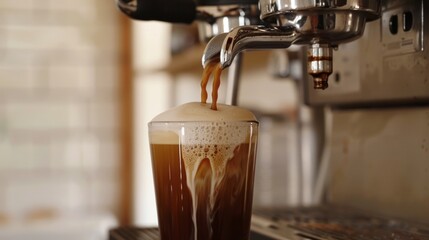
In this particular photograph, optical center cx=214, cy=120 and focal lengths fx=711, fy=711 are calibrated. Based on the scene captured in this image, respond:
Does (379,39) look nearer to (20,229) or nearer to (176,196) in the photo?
(176,196)

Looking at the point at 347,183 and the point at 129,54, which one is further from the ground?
the point at 129,54

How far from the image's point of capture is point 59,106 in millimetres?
2492

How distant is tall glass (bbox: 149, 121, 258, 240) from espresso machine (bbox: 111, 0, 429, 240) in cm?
5

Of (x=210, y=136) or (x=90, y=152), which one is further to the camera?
(x=90, y=152)

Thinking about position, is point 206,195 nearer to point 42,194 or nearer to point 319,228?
point 319,228

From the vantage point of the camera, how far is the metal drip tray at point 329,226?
0.59 metres

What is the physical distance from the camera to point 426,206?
675 millimetres

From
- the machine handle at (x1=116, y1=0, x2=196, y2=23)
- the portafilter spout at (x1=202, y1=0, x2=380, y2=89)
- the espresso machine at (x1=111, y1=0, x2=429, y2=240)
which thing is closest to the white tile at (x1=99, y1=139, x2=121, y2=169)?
the espresso machine at (x1=111, y1=0, x2=429, y2=240)

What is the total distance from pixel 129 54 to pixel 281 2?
210cm

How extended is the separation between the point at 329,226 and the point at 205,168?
0.21m

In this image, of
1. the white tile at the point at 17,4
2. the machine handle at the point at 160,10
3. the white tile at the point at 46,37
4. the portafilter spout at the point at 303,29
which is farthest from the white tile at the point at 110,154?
the portafilter spout at the point at 303,29

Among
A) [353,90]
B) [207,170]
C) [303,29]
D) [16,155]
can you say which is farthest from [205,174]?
[16,155]

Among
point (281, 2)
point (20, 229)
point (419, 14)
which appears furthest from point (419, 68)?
point (20, 229)

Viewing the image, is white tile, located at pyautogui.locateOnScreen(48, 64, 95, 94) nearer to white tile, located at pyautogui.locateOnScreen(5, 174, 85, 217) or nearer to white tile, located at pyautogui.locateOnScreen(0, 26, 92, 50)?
white tile, located at pyautogui.locateOnScreen(0, 26, 92, 50)
